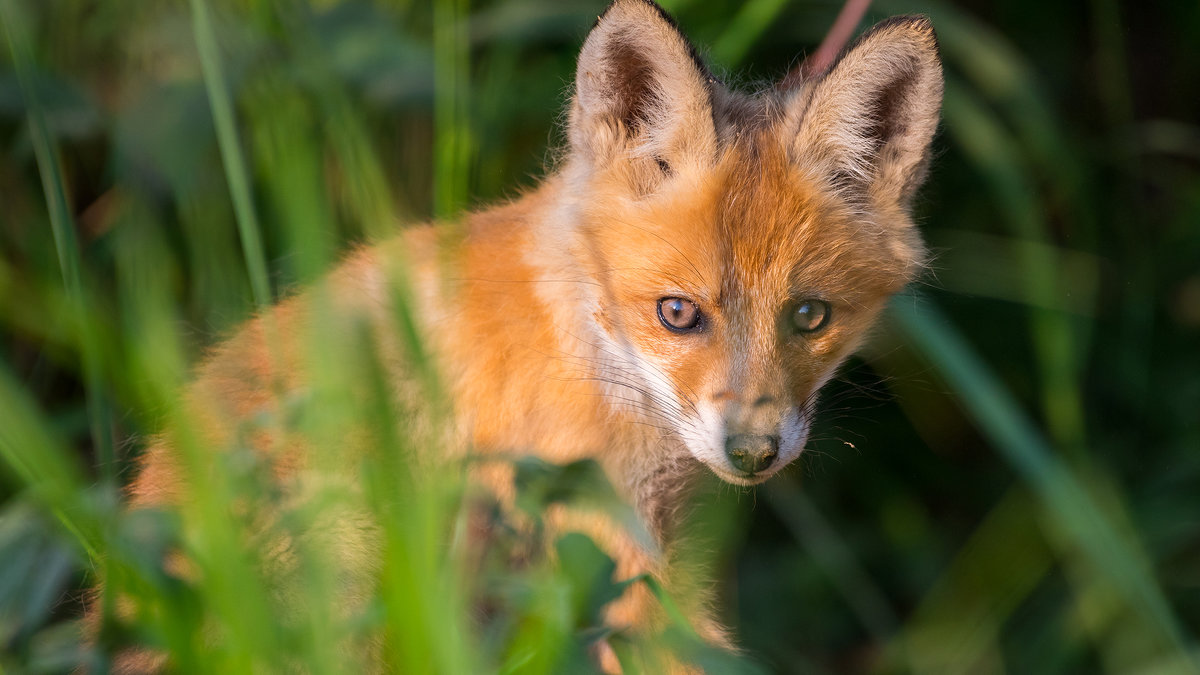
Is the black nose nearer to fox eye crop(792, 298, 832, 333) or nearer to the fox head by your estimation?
the fox head

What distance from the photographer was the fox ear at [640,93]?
2051mm

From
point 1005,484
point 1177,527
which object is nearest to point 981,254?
point 1005,484

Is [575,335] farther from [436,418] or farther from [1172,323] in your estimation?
[1172,323]

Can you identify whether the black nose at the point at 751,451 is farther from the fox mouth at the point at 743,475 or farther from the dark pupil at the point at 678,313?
the dark pupil at the point at 678,313

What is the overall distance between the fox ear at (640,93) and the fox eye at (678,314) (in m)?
0.34

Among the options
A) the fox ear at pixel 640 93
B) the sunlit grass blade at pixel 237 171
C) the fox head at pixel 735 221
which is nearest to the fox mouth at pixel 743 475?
the fox head at pixel 735 221

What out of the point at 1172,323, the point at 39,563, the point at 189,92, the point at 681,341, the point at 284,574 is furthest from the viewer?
the point at 1172,323

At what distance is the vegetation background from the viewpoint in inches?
58.9

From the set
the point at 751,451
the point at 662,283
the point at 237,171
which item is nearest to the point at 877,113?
the point at 662,283

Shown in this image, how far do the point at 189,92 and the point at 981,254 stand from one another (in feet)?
9.21

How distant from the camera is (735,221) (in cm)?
215

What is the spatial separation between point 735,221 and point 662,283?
0.70 ft

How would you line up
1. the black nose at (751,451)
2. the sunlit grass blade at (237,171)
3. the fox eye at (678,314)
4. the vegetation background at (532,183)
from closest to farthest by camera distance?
the vegetation background at (532,183), the sunlit grass blade at (237,171), the black nose at (751,451), the fox eye at (678,314)

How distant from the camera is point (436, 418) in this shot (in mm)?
1357
